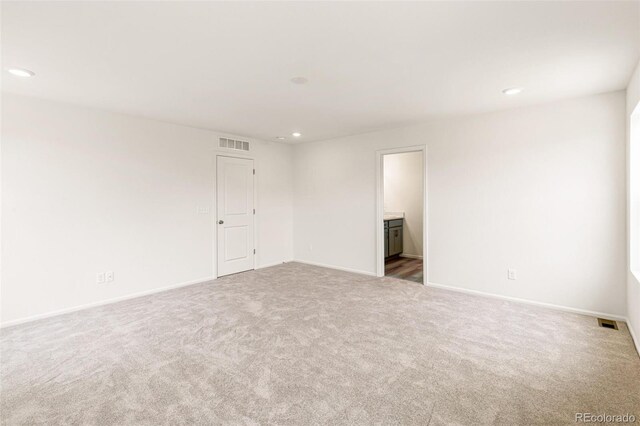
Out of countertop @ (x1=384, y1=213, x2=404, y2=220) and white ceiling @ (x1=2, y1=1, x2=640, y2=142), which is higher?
white ceiling @ (x1=2, y1=1, x2=640, y2=142)

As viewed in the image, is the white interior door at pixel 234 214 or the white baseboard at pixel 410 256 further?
the white baseboard at pixel 410 256

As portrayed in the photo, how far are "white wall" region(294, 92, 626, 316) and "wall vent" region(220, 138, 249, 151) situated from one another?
2192mm

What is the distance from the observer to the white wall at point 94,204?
10.7 feet

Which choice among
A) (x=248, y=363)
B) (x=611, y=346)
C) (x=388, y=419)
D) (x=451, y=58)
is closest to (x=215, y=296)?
(x=248, y=363)

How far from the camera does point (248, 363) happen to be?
2.43m

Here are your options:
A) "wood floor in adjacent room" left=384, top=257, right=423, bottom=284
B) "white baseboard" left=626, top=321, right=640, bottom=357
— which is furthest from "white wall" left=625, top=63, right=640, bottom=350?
"wood floor in adjacent room" left=384, top=257, right=423, bottom=284

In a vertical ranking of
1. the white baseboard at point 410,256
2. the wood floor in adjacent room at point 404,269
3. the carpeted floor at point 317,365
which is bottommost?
the carpeted floor at point 317,365

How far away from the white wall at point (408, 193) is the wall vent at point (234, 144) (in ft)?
10.2

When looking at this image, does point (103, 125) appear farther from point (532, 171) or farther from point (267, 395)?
point (532, 171)

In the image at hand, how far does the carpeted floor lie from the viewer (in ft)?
6.18

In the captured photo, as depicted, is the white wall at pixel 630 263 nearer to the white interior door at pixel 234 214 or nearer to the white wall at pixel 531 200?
the white wall at pixel 531 200

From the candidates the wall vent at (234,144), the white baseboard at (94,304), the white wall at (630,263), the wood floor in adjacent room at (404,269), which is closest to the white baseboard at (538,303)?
the white wall at (630,263)

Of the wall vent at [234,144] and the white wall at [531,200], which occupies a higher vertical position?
the wall vent at [234,144]

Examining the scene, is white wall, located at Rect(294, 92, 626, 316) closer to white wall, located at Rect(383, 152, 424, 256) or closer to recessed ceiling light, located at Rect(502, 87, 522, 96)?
recessed ceiling light, located at Rect(502, 87, 522, 96)
